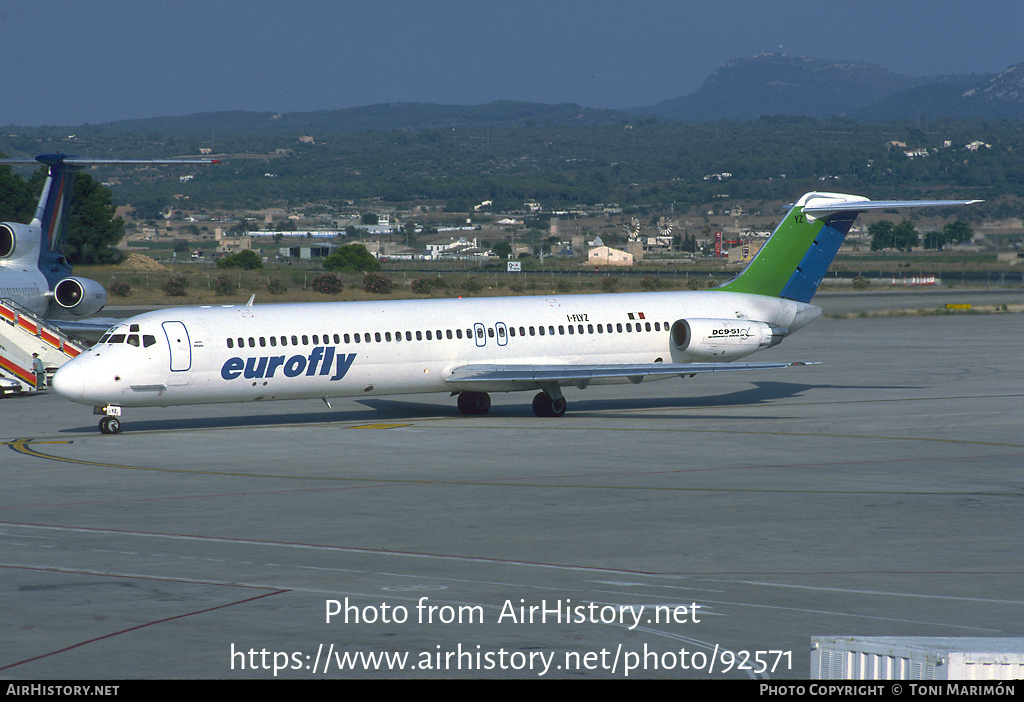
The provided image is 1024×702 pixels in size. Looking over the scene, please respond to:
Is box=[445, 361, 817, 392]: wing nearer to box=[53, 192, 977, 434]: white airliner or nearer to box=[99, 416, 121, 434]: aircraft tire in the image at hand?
box=[53, 192, 977, 434]: white airliner

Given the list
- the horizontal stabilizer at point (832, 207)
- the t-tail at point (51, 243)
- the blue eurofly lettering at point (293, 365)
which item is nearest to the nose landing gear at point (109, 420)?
the blue eurofly lettering at point (293, 365)

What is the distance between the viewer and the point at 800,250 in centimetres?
3659

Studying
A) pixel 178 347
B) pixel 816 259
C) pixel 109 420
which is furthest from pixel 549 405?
pixel 109 420

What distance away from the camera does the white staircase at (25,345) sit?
123ft

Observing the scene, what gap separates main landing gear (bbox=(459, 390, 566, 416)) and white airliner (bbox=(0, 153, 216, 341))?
1520 centimetres

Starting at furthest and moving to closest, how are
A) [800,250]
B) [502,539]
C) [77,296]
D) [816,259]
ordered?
1. [77,296]
2. [816,259]
3. [800,250]
4. [502,539]

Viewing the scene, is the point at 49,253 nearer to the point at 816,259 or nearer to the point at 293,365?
the point at 293,365

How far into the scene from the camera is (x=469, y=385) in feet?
103

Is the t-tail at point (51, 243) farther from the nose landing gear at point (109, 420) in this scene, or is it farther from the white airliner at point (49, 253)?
the nose landing gear at point (109, 420)

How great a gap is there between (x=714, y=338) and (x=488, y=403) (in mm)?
6494

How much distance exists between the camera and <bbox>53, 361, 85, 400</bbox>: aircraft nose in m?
27.8

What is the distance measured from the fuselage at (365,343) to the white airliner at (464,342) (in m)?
0.03

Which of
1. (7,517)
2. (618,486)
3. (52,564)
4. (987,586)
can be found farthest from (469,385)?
(987,586)
